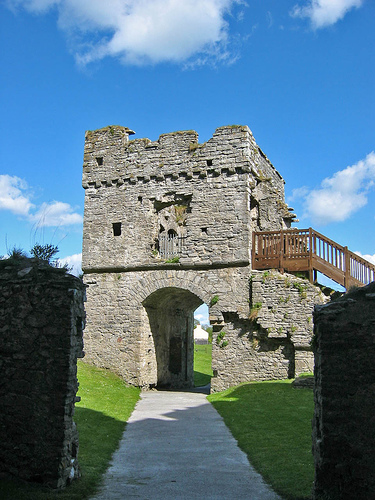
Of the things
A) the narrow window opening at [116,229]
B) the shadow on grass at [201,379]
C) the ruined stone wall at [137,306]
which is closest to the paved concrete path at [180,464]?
the ruined stone wall at [137,306]

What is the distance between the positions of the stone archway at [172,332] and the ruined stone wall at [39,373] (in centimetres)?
1113

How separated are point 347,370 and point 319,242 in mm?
11125

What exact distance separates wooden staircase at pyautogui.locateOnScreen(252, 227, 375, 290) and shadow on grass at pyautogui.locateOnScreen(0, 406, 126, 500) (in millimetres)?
7962

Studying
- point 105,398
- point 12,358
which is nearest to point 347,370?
point 12,358

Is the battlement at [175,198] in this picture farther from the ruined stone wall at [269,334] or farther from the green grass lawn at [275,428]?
the green grass lawn at [275,428]

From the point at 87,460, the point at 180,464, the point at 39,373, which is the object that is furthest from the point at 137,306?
the point at 39,373

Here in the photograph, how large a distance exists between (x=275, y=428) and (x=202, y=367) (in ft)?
62.5

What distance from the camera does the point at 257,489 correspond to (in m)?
6.14

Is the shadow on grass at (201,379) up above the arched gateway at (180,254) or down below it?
below

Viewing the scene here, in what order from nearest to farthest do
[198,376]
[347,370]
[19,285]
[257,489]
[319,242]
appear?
[347,370] < [257,489] < [19,285] < [319,242] < [198,376]

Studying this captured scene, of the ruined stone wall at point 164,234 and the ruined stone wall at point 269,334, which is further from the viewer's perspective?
the ruined stone wall at point 164,234

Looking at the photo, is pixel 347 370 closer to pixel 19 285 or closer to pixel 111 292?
pixel 19 285

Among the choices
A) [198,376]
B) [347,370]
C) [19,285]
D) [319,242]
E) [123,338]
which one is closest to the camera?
[347,370]

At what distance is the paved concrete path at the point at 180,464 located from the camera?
238 inches
